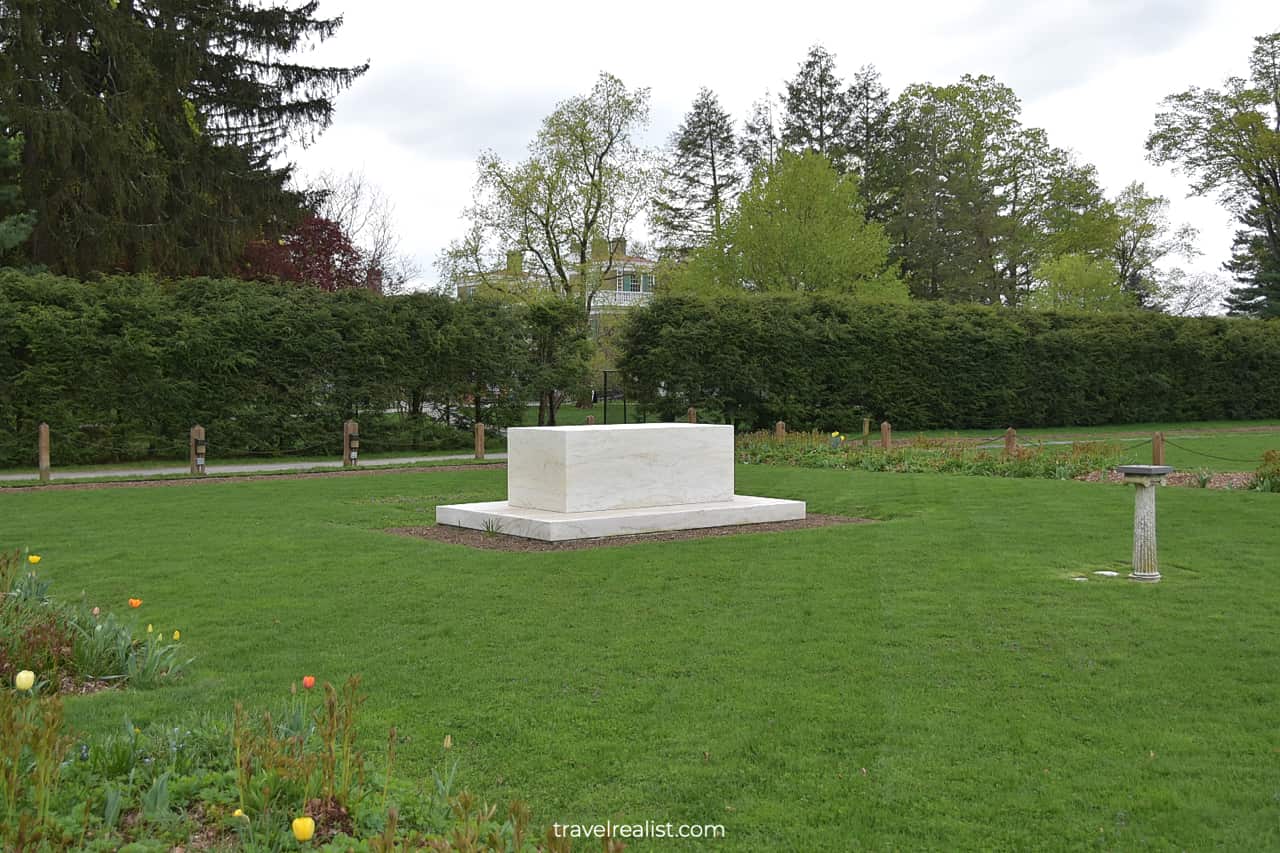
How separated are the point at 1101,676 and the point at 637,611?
9.97ft

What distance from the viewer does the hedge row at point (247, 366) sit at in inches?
805

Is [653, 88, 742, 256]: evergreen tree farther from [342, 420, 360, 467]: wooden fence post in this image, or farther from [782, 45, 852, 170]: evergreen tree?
[342, 420, 360, 467]: wooden fence post

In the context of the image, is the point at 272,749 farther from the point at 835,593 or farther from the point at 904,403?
the point at 904,403

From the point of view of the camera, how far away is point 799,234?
38000 mm

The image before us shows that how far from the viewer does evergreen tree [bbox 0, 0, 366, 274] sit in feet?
78.8

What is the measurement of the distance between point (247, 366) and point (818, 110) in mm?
34385

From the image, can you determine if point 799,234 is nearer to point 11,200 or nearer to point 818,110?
point 818,110

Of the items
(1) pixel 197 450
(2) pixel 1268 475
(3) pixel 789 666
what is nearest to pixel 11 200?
(1) pixel 197 450

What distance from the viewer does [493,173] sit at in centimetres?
3831

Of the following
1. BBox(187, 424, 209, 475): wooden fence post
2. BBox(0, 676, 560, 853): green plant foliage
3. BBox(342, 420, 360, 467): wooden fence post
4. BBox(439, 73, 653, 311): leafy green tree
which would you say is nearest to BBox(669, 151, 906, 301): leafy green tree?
BBox(439, 73, 653, 311): leafy green tree

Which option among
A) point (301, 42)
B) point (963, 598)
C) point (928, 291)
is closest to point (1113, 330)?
point (928, 291)

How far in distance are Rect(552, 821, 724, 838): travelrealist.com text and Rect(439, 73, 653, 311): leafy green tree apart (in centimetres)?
3480

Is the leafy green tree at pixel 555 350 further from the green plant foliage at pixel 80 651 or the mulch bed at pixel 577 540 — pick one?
the green plant foliage at pixel 80 651

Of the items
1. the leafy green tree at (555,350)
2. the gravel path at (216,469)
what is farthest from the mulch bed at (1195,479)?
the leafy green tree at (555,350)
